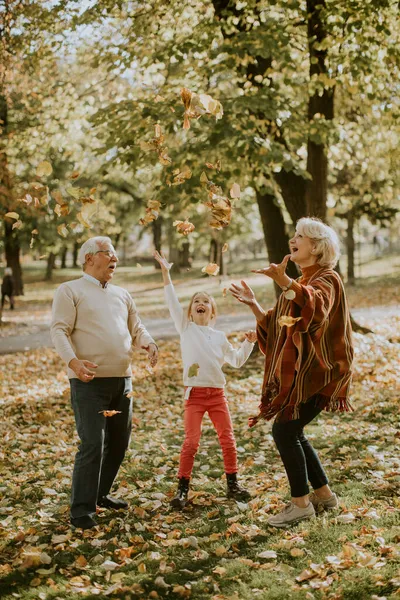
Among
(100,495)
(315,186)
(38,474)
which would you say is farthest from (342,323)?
(315,186)

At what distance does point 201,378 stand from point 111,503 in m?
1.30

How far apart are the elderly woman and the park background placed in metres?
0.55

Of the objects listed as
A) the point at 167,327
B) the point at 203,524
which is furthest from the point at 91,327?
the point at 167,327

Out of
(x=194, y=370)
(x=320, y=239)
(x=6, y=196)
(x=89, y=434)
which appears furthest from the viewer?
(x=6, y=196)

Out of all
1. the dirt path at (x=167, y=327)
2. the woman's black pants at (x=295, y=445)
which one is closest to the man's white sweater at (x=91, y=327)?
the woman's black pants at (x=295, y=445)

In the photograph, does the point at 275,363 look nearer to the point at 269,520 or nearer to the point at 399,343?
the point at 269,520

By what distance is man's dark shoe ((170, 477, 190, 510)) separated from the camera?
527cm

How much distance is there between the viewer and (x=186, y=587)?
3846mm

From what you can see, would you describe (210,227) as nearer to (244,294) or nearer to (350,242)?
(244,294)

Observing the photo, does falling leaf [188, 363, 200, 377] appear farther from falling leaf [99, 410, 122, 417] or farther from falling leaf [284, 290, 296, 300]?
falling leaf [284, 290, 296, 300]

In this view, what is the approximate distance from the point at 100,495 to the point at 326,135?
23.3ft

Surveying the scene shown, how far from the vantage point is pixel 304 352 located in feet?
14.3

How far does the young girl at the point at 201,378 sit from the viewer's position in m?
5.30

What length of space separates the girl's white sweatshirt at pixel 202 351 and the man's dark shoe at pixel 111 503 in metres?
1.06
